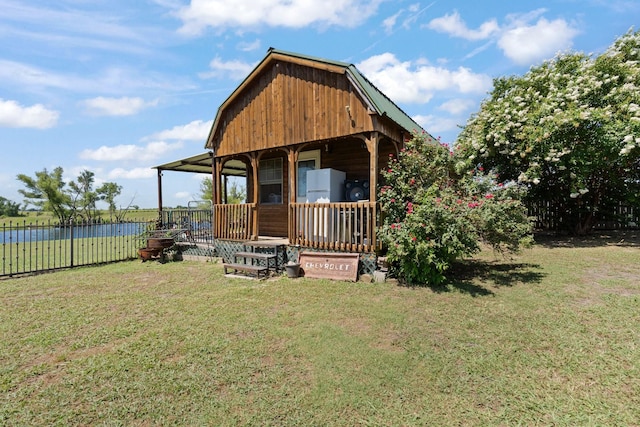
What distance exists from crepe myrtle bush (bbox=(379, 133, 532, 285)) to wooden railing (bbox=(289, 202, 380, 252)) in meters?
0.39

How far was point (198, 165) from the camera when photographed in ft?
38.6

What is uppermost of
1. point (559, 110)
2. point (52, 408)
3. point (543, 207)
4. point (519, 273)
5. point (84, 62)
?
point (84, 62)

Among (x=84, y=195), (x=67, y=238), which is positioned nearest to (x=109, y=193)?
(x=84, y=195)

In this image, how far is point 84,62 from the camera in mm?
7566

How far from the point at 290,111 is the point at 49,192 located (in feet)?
145

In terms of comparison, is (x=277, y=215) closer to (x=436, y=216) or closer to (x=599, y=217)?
(x=436, y=216)

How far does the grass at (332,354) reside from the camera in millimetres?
2393

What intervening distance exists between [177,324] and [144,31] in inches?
268

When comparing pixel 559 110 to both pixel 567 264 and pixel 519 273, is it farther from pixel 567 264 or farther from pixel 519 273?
pixel 519 273

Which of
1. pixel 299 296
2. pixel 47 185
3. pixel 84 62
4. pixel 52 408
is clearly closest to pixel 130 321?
pixel 52 408

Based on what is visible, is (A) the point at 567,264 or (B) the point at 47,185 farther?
(B) the point at 47,185

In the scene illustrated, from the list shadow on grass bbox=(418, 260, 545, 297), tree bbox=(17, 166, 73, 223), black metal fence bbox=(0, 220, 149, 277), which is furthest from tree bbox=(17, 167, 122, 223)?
shadow on grass bbox=(418, 260, 545, 297)

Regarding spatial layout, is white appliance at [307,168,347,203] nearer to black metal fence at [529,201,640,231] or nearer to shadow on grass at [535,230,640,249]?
shadow on grass at [535,230,640,249]

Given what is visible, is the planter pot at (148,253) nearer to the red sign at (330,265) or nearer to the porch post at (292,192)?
the porch post at (292,192)
